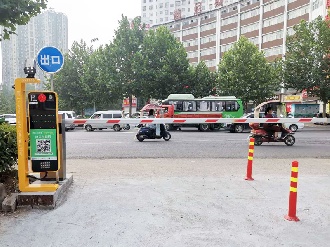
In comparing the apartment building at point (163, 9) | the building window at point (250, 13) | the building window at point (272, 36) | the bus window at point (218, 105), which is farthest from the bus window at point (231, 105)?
the apartment building at point (163, 9)

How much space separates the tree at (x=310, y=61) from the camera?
3234 cm

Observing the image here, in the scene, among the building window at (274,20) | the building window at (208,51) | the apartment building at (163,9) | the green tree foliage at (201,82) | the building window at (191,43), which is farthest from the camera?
the apartment building at (163,9)

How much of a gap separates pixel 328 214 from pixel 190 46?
245 ft

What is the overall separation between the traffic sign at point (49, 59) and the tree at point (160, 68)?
2980 centimetres

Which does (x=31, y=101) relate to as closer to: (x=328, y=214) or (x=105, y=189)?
(x=105, y=189)

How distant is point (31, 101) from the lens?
466 centimetres

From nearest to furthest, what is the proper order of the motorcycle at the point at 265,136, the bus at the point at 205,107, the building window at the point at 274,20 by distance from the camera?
the motorcycle at the point at 265,136 → the bus at the point at 205,107 → the building window at the point at 274,20

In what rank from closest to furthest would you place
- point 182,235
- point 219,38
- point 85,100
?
1. point 182,235
2. point 85,100
3. point 219,38

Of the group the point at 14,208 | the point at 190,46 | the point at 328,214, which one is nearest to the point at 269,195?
the point at 328,214

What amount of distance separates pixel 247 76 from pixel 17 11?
33800mm

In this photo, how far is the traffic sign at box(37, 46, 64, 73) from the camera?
20.4 feet

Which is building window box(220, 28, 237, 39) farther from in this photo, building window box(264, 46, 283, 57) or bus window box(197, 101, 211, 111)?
bus window box(197, 101, 211, 111)

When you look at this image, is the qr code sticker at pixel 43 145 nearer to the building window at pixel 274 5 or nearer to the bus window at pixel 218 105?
the bus window at pixel 218 105

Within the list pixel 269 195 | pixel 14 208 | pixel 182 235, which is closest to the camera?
pixel 182 235
